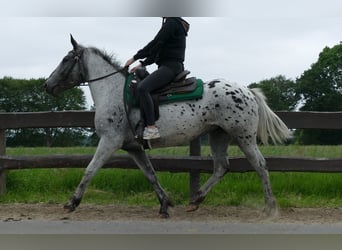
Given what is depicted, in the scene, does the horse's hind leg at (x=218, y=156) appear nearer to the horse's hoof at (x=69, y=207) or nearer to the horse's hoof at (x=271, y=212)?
the horse's hoof at (x=271, y=212)

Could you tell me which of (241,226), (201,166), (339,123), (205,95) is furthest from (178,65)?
(339,123)

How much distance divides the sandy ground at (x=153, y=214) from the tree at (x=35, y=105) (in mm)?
4310

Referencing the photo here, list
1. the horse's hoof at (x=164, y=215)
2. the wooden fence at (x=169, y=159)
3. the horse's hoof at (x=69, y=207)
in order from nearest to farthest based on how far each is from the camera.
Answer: the horse's hoof at (x=69, y=207), the horse's hoof at (x=164, y=215), the wooden fence at (x=169, y=159)

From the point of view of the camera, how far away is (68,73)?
6.48 m

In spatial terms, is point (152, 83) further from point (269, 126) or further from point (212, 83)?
point (269, 126)

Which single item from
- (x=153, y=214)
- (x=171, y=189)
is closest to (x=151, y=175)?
(x=153, y=214)

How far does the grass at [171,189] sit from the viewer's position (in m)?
7.17

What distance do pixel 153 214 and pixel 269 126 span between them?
2.09m

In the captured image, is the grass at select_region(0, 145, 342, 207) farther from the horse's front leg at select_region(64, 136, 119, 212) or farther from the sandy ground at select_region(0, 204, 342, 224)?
the horse's front leg at select_region(64, 136, 119, 212)

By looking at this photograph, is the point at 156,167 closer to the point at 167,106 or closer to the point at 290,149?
the point at 167,106

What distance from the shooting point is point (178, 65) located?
19.9ft

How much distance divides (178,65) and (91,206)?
8.24 ft

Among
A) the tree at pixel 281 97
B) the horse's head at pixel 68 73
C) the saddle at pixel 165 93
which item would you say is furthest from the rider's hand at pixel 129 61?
the tree at pixel 281 97

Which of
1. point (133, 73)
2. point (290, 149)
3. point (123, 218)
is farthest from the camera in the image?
point (290, 149)
